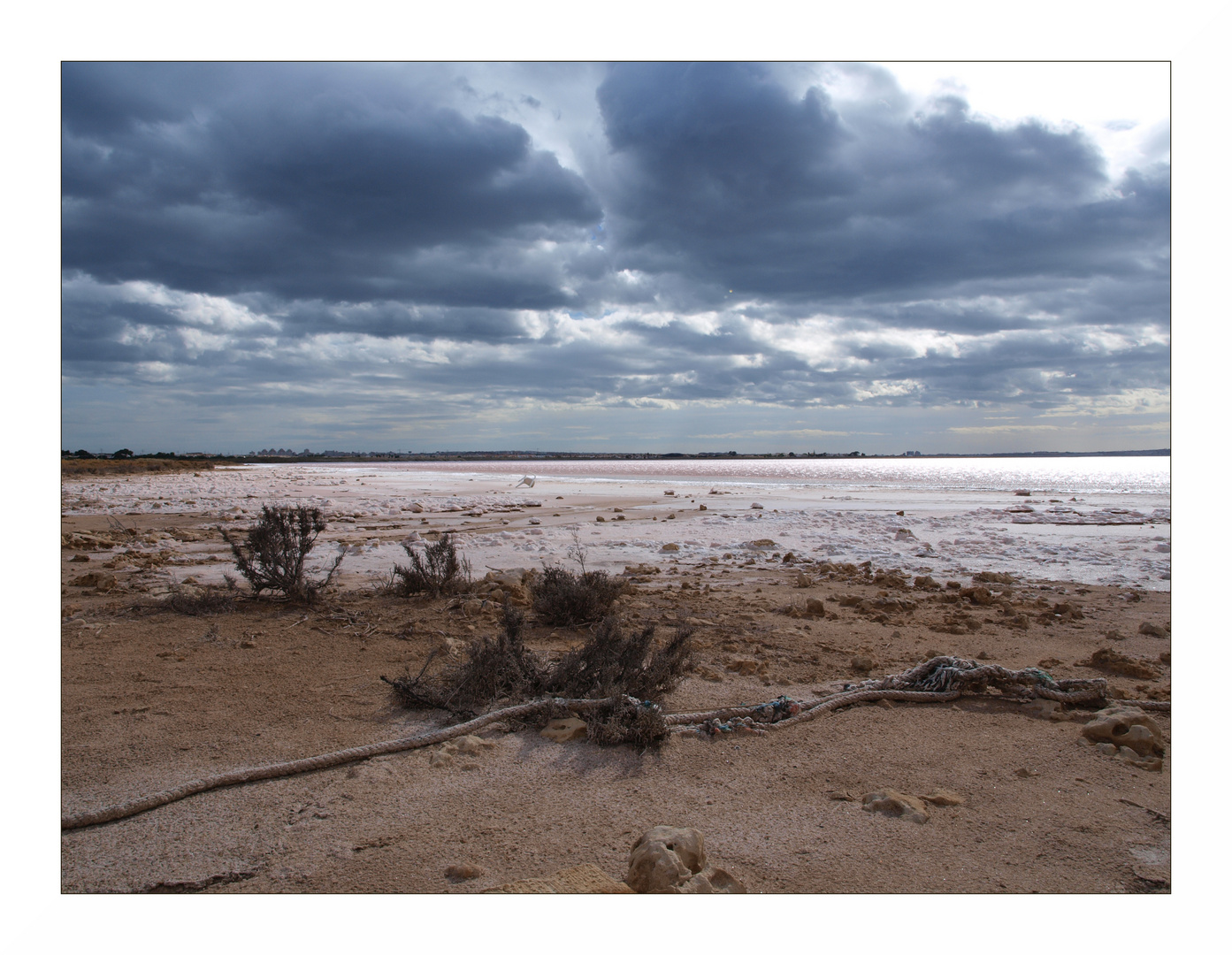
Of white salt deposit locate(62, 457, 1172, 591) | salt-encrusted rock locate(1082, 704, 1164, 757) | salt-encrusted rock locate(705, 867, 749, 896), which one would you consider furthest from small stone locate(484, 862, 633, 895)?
white salt deposit locate(62, 457, 1172, 591)

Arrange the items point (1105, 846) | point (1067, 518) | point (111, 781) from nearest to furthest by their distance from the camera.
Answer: point (1105, 846)
point (111, 781)
point (1067, 518)

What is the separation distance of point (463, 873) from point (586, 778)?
72 cm

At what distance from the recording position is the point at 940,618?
572cm

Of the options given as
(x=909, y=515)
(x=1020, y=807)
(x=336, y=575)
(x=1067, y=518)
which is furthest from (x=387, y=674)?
(x=1067, y=518)

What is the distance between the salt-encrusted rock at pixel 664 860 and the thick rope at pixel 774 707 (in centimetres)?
103

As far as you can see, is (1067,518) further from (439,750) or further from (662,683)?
(439,750)

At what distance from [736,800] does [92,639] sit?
4921 mm

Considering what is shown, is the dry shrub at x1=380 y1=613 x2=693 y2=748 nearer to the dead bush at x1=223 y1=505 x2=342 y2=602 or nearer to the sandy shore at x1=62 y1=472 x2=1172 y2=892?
the sandy shore at x1=62 y1=472 x2=1172 y2=892

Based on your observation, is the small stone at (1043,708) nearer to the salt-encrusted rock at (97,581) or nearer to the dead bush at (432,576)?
the dead bush at (432,576)

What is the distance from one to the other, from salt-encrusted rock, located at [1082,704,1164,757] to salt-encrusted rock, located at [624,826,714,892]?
213 cm

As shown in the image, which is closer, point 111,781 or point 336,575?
point 111,781

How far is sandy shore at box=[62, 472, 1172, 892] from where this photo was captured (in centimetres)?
216

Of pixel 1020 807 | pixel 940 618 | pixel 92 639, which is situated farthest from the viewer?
pixel 940 618
